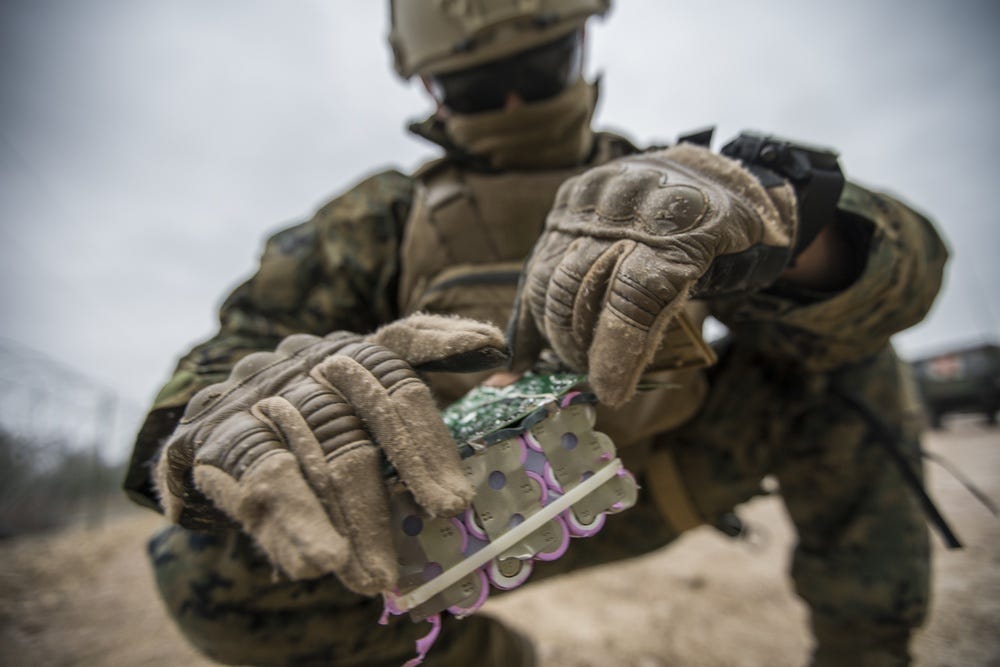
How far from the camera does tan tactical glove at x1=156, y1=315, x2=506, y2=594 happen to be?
0.59 m

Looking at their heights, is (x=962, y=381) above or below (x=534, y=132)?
below

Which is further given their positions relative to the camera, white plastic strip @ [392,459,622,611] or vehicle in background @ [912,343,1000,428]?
vehicle in background @ [912,343,1000,428]

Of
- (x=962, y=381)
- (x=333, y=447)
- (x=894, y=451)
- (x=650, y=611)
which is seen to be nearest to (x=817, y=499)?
(x=894, y=451)

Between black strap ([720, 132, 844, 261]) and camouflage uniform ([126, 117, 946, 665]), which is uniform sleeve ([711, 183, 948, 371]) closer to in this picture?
camouflage uniform ([126, 117, 946, 665])

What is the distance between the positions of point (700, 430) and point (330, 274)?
4.42 feet

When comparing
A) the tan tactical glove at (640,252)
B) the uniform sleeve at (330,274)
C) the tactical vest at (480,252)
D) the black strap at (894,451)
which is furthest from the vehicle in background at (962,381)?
the uniform sleeve at (330,274)

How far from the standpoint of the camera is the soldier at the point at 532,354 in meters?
0.67

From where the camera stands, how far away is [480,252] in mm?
1549

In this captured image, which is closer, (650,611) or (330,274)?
(330,274)

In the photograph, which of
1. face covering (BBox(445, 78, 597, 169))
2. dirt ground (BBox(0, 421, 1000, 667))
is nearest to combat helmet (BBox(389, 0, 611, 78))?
face covering (BBox(445, 78, 597, 169))

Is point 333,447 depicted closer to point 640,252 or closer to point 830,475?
point 640,252

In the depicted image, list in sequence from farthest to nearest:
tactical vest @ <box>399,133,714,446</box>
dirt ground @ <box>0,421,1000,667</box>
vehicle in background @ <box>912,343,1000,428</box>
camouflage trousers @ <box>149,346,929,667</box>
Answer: vehicle in background @ <box>912,343,1000,428</box>, dirt ground @ <box>0,421,1000,667</box>, camouflage trousers @ <box>149,346,929,667</box>, tactical vest @ <box>399,133,714,446</box>

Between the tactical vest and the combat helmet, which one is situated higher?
the combat helmet

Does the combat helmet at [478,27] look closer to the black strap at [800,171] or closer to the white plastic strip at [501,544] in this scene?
the black strap at [800,171]
